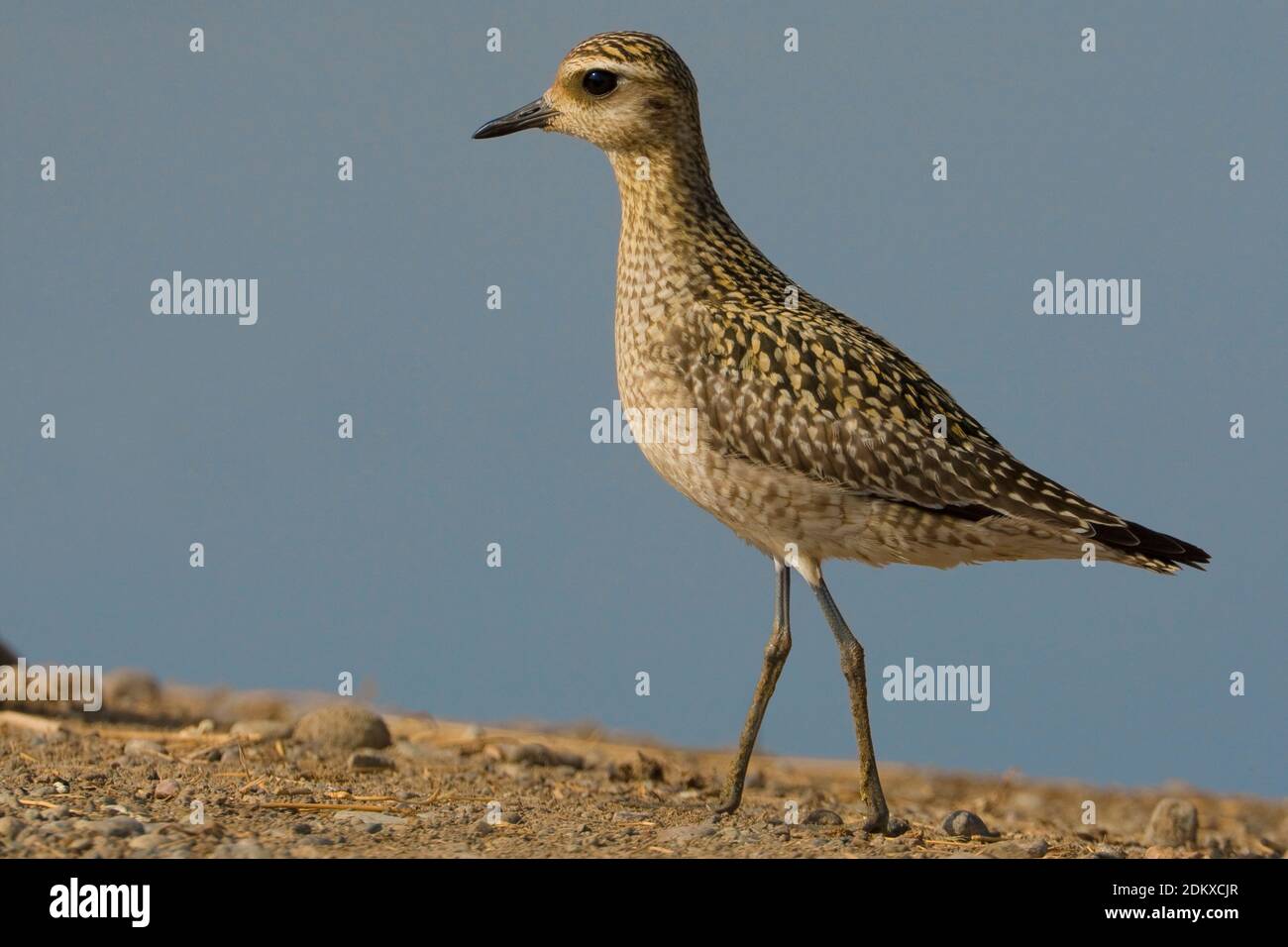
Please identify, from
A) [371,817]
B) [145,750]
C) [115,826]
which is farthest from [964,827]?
[145,750]

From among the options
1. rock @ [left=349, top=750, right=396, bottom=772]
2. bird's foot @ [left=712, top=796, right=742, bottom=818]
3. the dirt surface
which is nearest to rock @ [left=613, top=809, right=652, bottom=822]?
the dirt surface

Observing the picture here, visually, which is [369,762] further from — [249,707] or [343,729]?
[249,707]

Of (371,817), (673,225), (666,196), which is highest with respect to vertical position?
(666,196)

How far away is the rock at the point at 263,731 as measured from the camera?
464 inches

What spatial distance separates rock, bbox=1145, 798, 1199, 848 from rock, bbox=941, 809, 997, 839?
90.6 inches

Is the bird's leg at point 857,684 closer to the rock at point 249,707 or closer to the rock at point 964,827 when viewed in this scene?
the rock at point 964,827

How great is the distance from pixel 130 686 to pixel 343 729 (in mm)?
4433

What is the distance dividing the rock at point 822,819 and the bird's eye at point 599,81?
4.48 m

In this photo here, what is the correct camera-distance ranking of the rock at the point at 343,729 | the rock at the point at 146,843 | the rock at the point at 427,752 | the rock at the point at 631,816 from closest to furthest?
the rock at the point at 146,843, the rock at the point at 631,816, the rock at the point at 343,729, the rock at the point at 427,752

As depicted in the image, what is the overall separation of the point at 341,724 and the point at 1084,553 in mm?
5311

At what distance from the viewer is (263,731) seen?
471 inches

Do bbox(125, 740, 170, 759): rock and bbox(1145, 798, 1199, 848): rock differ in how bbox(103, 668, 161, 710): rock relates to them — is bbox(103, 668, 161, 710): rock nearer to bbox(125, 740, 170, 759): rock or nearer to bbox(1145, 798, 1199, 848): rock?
bbox(125, 740, 170, 759): rock

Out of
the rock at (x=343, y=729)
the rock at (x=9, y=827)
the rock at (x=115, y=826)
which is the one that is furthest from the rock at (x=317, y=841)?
the rock at (x=343, y=729)
